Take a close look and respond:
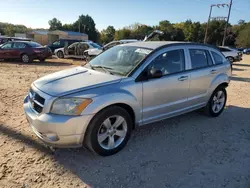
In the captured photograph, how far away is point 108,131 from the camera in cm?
337

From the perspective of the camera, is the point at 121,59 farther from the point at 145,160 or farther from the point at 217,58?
the point at 217,58

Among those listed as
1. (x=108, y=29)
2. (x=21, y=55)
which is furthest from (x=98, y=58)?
(x=108, y=29)

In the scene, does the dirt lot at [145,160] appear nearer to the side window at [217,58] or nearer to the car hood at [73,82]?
the car hood at [73,82]

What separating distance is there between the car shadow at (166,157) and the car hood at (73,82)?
3.34ft

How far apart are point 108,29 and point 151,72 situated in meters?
86.2

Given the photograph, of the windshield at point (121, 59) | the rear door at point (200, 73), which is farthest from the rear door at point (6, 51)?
the rear door at point (200, 73)

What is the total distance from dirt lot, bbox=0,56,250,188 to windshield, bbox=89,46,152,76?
1.30m

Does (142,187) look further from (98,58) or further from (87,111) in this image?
(98,58)

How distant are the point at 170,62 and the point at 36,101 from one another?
2442 mm

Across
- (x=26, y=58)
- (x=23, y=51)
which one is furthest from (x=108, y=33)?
(x=26, y=58)

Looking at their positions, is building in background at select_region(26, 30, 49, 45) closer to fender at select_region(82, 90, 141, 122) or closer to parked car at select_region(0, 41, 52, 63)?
parked car at select_region(0, 41, 52, 63)

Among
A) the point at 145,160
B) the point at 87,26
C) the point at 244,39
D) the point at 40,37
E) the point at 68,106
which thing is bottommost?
the point at 145,160

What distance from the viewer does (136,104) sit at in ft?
11.5

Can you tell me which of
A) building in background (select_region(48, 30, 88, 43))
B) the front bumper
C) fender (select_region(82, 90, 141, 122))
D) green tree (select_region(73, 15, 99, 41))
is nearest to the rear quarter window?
fender (select_region(82, 90, 141, 122))
